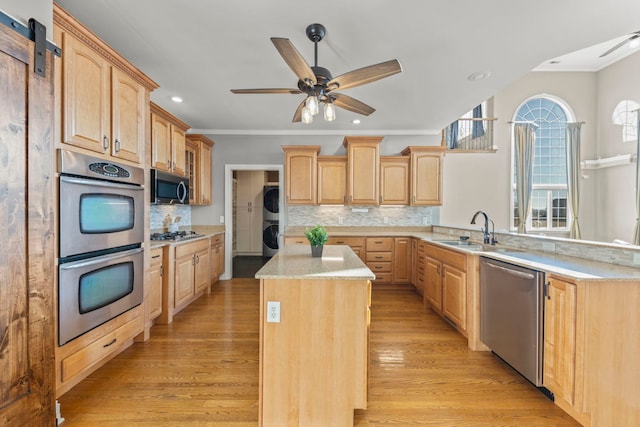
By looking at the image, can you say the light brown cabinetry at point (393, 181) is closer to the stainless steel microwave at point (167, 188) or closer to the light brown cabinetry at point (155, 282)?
the stainless steel microwave at point (167, 188)

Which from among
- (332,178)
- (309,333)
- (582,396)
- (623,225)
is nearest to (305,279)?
(309,333)

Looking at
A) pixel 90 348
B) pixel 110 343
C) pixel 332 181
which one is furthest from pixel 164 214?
pixel 332 181

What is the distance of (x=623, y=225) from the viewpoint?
5.73m

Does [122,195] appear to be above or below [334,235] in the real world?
above

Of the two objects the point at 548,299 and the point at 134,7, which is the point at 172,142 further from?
the point at 548,299

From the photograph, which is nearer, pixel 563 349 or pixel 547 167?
pixel 563 349

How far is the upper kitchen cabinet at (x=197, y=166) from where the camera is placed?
4.28 metres

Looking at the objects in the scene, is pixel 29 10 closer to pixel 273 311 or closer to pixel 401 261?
pixel 273 311

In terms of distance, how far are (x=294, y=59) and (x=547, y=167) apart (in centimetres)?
702

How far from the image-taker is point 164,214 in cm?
407

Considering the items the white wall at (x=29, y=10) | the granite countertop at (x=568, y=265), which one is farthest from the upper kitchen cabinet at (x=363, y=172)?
the white wall at (x=29, y=10)

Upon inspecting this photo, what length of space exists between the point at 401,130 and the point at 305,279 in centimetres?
420

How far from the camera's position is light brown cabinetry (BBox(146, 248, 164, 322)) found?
2724 mm

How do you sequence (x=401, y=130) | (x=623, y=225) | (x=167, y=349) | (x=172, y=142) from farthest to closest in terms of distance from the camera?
(x=623, y=225), (x=401, y=130), (x=172, y=142), (x=167, y=349)
